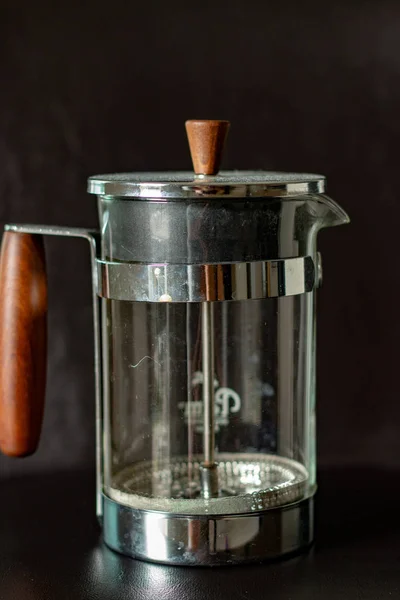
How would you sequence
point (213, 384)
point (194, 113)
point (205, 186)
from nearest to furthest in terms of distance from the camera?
A: point (205, 186)
point (213, 384)
point (194, 113)

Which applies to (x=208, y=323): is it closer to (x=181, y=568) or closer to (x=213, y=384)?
(x=213, y=384)

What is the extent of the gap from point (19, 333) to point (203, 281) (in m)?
0.18

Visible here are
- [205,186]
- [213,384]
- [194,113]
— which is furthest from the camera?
[194,113]

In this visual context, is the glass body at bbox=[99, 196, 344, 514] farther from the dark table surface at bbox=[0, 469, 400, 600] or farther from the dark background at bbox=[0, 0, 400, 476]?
the dark background at bbox=[0, 0, 400, 476]

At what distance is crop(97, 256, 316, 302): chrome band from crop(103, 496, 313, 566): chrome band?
17cm

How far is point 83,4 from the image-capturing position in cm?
105

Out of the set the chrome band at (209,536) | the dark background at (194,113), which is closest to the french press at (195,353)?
the chrome band at (209,536)

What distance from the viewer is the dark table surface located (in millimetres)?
777

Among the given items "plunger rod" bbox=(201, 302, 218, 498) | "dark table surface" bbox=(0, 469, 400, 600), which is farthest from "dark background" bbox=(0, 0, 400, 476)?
"plunger rod" bbox=(201, 302, 218, 498)

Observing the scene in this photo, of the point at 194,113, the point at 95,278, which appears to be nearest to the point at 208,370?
the point at 95,278

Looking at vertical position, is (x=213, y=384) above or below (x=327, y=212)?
below

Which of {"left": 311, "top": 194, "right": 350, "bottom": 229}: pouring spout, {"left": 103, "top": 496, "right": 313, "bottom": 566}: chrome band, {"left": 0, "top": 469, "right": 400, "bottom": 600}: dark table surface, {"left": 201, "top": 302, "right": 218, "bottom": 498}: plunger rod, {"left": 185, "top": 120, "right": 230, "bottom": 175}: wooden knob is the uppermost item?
{"left": 185, "top": 120, "right": 230, "bottom": 175}: wooden knob

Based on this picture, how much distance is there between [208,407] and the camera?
0.85 m

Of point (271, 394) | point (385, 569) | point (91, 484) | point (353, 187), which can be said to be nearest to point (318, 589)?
point (385, 569)
